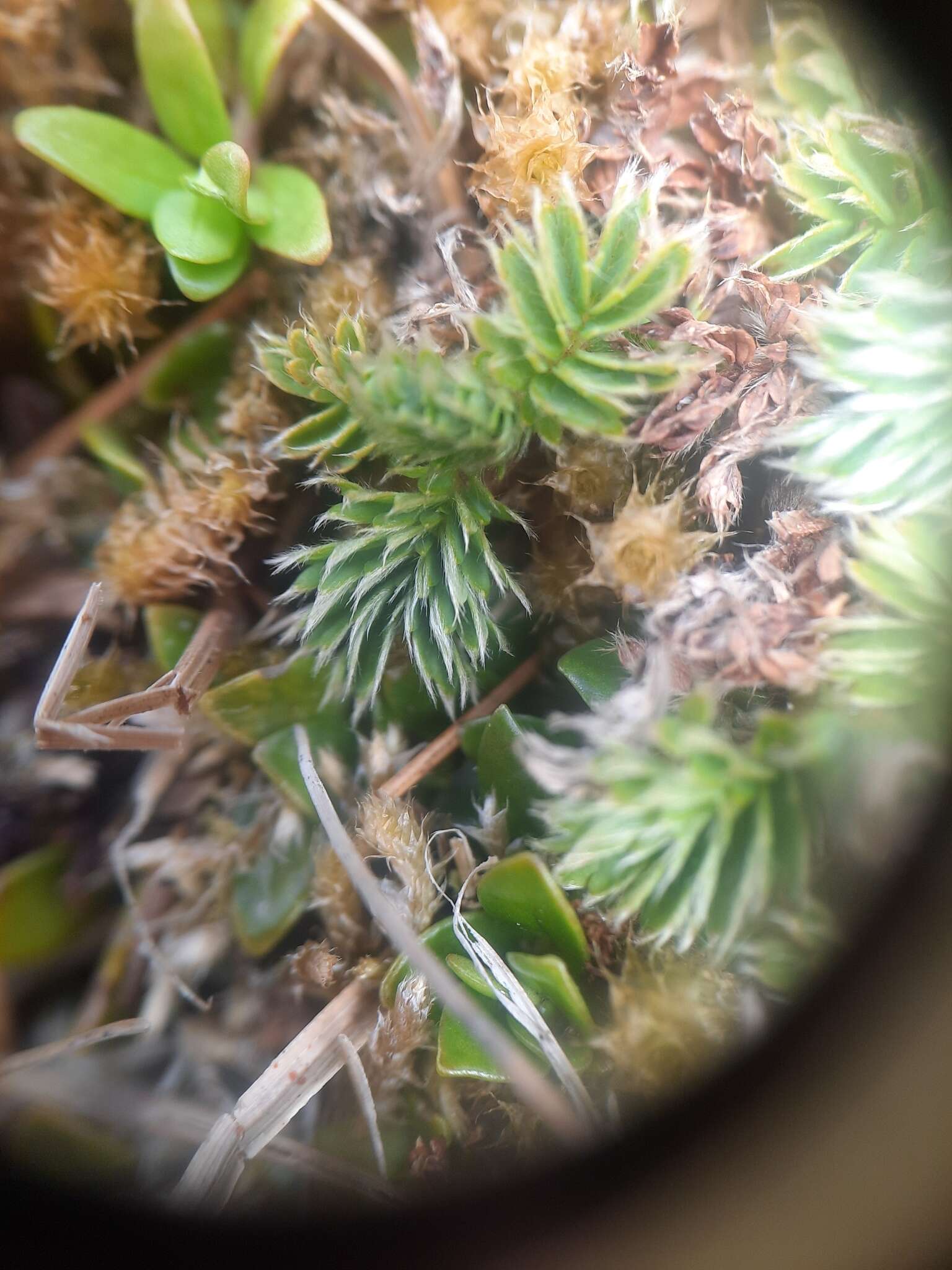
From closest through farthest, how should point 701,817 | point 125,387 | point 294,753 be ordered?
point 701,817 < point 294,753 < point 125,387

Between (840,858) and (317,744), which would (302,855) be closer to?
(317,744)

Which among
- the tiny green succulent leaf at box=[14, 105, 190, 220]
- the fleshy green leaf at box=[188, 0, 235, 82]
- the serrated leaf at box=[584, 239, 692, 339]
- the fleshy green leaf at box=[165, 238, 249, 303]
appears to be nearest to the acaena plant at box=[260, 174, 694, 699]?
the serrated leaf at box=[584, 239, 692, 339]

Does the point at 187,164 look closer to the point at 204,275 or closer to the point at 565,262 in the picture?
the point at 204,275

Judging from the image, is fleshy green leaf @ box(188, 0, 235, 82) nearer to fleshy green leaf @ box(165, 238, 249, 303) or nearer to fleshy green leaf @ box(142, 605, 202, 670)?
fleshy green leaf @ box(165, 238, 249, 303)

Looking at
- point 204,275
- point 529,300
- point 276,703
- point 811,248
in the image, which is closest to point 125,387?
point 204,275

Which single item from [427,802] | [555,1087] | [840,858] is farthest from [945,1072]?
[427,802]

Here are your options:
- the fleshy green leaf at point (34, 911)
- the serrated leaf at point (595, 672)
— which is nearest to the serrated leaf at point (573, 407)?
the serrated leaf at point (595, 672)

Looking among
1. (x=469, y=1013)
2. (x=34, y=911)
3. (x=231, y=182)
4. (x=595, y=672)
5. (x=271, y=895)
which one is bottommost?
(x=34, y=911)
